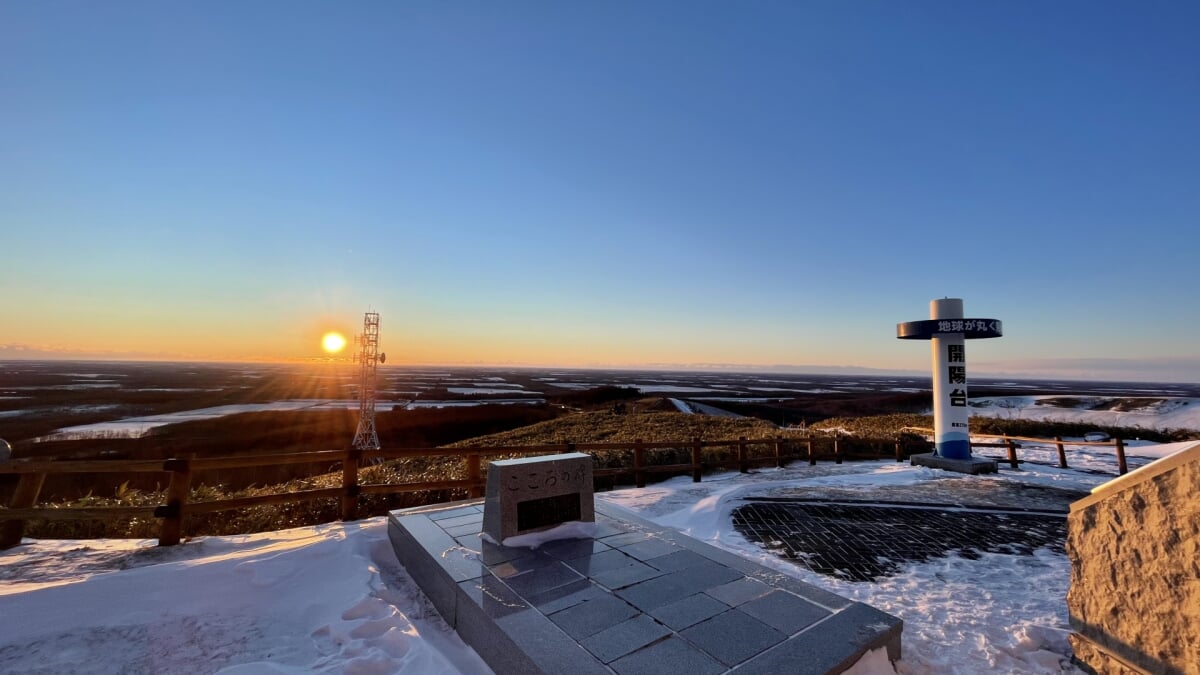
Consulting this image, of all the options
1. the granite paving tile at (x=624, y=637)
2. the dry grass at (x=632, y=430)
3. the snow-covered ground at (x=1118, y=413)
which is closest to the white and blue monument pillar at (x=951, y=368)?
the dry grass at (x=632, y=430)

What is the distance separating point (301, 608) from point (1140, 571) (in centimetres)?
586

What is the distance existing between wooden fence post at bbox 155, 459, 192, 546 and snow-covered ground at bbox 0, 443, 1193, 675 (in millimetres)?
229

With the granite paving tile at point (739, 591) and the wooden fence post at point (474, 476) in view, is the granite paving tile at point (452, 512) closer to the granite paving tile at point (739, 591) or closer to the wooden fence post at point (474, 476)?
the wooden fence post at point (474, 476)

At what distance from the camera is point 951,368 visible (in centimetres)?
1223

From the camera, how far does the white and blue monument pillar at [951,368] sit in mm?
11984

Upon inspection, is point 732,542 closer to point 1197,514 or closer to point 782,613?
point 782,613

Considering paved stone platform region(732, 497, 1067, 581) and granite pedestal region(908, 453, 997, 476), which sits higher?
paved stone platform region(732, 497, 1067, 581)

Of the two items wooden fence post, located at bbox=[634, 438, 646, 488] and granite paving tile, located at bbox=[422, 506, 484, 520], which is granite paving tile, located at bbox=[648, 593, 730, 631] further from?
wooden fence post, located at bbox=[634, 438, 646, 488]

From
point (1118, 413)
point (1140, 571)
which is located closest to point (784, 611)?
point (1140, 571)

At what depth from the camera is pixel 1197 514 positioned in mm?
2652

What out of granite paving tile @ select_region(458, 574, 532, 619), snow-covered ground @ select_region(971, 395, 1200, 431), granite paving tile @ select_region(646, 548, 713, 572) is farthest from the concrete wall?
snow-covered ground @ select_region(971, 395, 1200, 431)

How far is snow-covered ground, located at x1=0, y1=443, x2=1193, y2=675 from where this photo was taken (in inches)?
132

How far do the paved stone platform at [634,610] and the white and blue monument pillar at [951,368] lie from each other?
33.8ft

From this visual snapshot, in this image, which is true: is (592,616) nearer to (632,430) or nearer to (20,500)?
(20,500)
